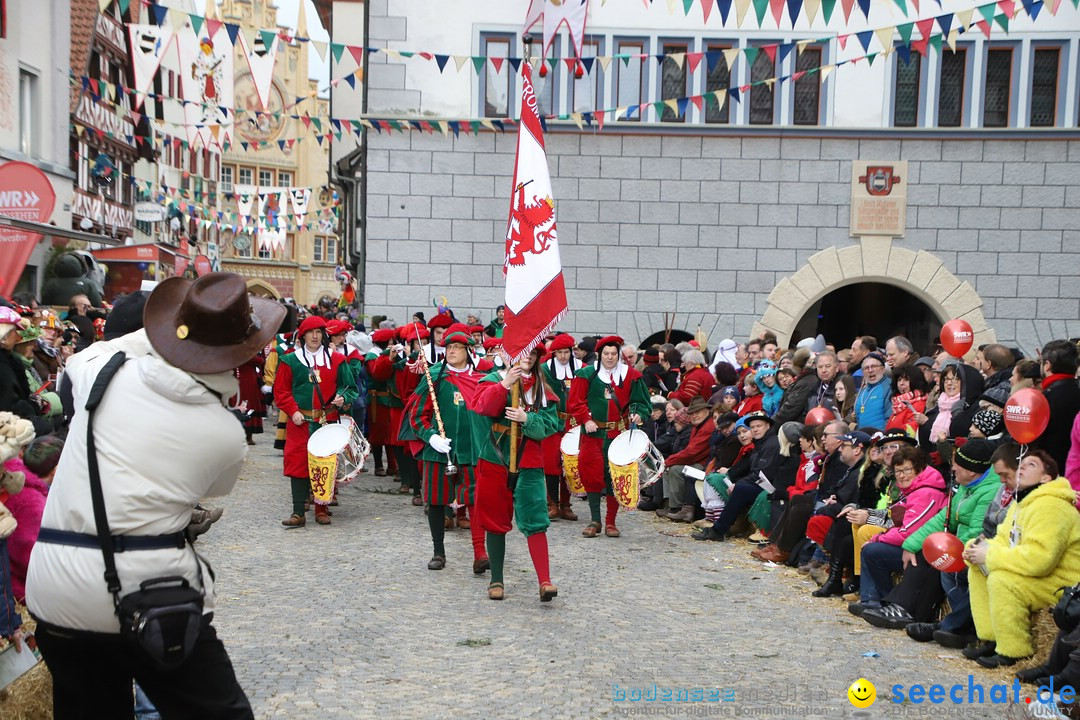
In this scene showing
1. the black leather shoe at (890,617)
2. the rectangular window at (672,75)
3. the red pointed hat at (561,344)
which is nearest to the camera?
the black leather shoe at (890,617)

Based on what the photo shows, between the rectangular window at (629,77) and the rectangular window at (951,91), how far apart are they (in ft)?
16.3

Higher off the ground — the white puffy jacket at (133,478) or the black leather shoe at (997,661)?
the white puffy jacket at (133,478)

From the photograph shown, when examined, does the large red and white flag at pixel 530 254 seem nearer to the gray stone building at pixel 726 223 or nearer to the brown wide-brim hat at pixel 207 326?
the brown wide-brim hat at pixel 207 326

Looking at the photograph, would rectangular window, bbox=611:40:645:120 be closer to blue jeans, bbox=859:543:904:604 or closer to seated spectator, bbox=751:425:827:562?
seated spectator, bbox=751:425:827:562

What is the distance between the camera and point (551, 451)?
1067 centimetres

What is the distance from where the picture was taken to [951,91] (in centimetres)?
1759

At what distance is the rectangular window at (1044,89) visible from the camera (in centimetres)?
1725

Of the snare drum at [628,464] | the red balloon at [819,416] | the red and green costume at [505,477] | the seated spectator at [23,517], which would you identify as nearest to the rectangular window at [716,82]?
the snare drum at [628,464]

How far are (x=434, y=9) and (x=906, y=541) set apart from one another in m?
13.1

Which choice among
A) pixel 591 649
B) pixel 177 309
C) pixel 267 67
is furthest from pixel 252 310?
pixel 267 67

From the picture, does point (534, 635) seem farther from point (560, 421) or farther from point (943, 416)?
point (943, 416)

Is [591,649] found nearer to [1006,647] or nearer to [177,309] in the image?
[1006,647]

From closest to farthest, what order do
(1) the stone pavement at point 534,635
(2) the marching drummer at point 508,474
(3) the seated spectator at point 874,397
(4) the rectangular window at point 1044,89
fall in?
(1) the stone pavement at point 534,635 < (2) the marching drummer at point 508,474 < (3) the seated spectator at point 874,397 < (4) the rectangular window at point 1044,89

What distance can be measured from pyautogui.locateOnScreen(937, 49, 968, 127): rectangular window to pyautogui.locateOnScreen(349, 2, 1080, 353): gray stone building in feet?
1.10
